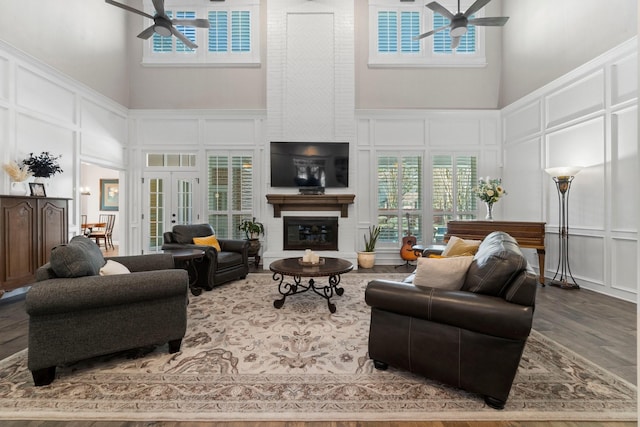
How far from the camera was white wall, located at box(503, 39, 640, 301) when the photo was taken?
12.1 ft

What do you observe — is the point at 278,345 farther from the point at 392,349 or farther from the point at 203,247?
the point at 203,247

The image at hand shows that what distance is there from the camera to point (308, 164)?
598 centimetres

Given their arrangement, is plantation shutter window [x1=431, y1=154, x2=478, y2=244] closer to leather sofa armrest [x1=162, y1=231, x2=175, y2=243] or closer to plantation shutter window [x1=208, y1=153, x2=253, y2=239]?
plantation shutter window [x1=208, y1=153, x2=253, y2=239]

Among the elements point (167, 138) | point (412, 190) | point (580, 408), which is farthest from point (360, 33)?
point (580, 408)

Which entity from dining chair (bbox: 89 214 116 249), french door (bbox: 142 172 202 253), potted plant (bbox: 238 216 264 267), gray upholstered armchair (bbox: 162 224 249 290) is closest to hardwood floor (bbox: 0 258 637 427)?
gray upholstered armchair (bbox: 162 224 249 290)

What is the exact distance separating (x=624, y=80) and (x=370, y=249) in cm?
444

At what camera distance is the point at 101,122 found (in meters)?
5.48

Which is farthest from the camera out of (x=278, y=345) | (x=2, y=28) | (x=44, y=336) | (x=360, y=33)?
(x=360, y=33)

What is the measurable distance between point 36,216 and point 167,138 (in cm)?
308

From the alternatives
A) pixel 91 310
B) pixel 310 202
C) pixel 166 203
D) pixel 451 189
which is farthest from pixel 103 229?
pixel 451 189

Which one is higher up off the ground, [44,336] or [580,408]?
[44,336]

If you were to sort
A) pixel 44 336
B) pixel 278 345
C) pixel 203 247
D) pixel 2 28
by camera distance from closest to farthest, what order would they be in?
pixel 44 336
pixel 278 345
pixel 2 28
pixel 203 247

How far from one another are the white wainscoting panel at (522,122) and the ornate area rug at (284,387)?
4.20m

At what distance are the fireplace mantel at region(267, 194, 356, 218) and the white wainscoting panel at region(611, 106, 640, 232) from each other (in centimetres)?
383
